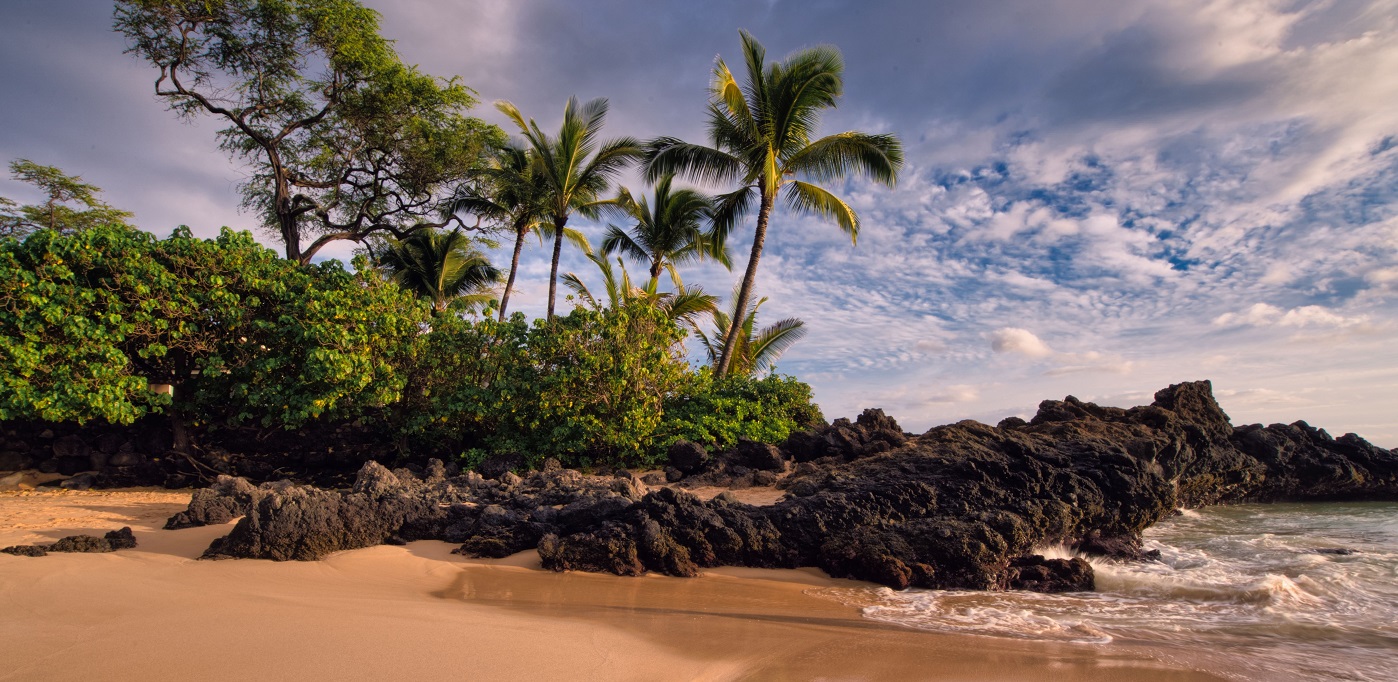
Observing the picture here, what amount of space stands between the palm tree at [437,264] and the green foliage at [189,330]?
11774 mm

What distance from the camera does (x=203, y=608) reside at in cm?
417

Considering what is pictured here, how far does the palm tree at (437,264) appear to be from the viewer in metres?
23.2

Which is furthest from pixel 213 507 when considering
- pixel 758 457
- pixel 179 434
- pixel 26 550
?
pixel 758 457

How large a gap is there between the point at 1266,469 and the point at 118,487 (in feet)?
65.9

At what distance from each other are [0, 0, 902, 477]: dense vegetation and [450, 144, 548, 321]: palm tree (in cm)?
11

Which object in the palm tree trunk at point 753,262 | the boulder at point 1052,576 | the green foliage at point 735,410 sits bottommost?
the boulder at point 1052,576

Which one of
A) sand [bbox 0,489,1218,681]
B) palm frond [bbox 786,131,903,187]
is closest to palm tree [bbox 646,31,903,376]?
palm frond [bbox 786,131,903,187]

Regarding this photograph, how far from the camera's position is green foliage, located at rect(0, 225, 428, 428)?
9.19 meters

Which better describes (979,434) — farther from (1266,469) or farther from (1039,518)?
(1266,469)

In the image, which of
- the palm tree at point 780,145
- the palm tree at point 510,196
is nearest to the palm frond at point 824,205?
the palm tree at point 780,145

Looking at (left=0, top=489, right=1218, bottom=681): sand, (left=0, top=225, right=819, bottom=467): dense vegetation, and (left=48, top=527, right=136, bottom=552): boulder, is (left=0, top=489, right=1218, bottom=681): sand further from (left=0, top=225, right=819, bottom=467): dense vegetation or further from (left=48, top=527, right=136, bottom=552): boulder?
(left=0, top=225, right=819, bottom=467): dense vegetation

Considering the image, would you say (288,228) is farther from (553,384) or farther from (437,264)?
(553,384)

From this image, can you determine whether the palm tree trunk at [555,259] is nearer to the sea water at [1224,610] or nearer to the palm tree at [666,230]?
the palm tree at [666,230]

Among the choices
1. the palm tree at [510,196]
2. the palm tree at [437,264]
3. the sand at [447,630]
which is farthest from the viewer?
the palm tree at [437,264]
